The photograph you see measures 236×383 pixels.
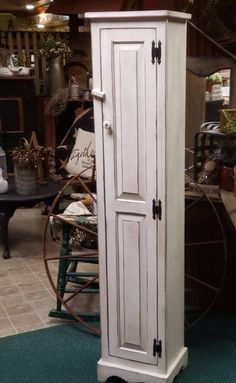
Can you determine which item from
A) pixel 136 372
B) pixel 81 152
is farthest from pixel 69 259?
pixel 81 152

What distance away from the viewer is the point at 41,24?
279 inches

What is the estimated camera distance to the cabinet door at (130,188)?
6.61ft

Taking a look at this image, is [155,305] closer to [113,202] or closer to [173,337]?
[173,337]

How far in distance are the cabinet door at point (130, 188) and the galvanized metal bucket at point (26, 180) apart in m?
1.92

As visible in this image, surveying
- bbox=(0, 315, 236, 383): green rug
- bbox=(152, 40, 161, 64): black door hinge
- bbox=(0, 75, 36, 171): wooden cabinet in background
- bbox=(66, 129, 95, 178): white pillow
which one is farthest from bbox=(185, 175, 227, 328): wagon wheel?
bbox=(0, 75, 36, 171): wooden cabinet in background

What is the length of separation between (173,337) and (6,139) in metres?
3.64

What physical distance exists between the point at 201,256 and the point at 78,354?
0.94m

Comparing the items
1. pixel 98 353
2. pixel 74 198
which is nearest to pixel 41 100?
pixel 74 198

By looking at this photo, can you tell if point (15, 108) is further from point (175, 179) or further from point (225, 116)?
point (175, 179)

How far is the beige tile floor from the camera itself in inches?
119

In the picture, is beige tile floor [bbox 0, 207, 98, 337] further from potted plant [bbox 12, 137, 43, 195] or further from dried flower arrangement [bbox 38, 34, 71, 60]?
dried flower arrangement [bbox 38, 34, 71, 60]

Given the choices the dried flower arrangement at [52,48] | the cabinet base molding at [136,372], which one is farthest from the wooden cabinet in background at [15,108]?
the cabinet base molding at [136,372]

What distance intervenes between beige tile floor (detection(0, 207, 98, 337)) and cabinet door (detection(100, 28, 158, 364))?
86 cm

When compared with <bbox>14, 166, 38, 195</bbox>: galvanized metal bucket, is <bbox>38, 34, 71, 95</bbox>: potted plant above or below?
above
